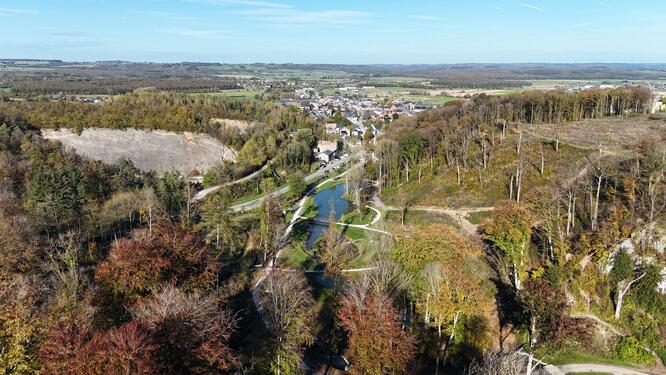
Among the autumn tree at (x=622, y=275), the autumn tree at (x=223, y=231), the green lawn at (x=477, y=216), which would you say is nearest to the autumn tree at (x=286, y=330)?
the autumn tree at (x=223, y=231)

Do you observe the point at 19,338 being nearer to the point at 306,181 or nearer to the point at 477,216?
the point at 477,216

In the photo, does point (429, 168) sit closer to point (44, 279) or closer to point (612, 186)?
point (612, 186)

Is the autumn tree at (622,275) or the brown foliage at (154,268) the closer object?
the brown foliage at (154,268)

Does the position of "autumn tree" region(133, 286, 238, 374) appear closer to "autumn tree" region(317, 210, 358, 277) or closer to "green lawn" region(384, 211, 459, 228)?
"autumn tree" region(317, 210, 358, 277)

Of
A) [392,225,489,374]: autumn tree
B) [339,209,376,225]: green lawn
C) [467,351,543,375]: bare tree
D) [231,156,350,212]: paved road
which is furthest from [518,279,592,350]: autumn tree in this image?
[231,156,350,212]: paved road

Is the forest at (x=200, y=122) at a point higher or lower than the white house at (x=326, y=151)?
higher

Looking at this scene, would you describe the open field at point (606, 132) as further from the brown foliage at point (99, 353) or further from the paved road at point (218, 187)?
the brown foliage at point (99, 353)

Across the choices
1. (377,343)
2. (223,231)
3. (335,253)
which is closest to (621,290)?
(377,343)

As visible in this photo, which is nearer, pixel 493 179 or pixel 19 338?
pixel 19 338
